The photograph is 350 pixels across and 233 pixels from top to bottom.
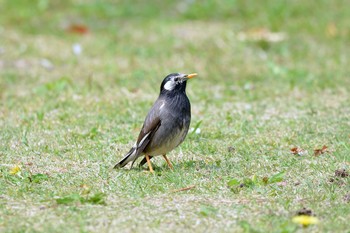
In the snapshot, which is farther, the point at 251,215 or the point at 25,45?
the point at 25,45

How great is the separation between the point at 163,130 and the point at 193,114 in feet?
8.73

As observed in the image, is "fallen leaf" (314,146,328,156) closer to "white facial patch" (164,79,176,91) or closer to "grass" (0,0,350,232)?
"grass" (0,0,350,232)

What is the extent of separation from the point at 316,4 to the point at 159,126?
9.00 m

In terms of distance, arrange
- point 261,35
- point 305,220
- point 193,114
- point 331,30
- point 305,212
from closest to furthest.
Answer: point 305,220 < point 305,212 < point 193,114 < point 261,35 < point 331,30

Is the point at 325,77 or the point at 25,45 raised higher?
the point at 25,45

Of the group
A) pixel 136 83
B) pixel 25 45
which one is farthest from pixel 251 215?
pixel 25 45

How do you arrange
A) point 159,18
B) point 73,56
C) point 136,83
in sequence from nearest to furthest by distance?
point 136,83, point 73,56, point 159,18

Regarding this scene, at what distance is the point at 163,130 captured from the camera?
6.94 metres

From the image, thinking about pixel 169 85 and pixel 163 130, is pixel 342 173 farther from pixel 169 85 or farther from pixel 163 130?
pixel 169 85

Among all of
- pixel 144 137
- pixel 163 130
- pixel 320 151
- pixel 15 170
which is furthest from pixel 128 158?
pixel 320 151

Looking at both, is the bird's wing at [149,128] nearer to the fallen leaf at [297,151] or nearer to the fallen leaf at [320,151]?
the fallen leaf at [297,151]

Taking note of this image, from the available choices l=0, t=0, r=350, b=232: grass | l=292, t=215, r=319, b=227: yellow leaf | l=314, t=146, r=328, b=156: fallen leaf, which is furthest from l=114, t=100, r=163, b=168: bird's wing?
l=292, t=215, r=319, b=227: yellow leaf

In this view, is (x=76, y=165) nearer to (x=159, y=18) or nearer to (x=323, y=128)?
(x=323, y=128)

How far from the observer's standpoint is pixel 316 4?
15219 mm
